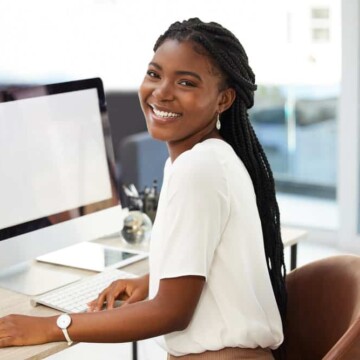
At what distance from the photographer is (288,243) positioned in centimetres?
239

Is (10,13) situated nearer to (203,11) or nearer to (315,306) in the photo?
(203,11)

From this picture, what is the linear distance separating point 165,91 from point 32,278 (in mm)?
711

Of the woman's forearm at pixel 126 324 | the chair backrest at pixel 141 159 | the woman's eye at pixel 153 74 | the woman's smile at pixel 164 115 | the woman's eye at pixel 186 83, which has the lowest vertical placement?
the chair backrest at pixel 141 159

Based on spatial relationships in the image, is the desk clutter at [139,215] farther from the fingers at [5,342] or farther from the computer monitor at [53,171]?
the fingers at [5,342]

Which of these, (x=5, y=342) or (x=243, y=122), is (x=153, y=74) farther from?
(x=5, y=342)

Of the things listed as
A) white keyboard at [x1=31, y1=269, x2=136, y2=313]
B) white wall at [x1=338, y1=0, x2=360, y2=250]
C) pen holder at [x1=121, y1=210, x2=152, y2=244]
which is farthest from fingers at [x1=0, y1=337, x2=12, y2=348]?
white wall at [x1=338, y1=0, x2=360, y2=250]

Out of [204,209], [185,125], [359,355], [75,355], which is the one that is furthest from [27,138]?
[75,355]

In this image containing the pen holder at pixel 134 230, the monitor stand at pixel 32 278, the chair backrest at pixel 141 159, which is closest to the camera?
the monitor stand at pixel 32 278

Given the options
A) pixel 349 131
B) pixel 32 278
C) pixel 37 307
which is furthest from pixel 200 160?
pixel 349 131

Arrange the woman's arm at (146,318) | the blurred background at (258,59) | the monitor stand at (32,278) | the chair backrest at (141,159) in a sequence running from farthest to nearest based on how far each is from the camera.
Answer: the chair backrest at (141,159), the blurred background at (258,59), the monitor stand at (32,278), the woman's arm at (146,318)

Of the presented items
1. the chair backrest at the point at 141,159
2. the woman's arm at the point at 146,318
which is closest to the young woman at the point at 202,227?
the woman's arm at the point at 146,318

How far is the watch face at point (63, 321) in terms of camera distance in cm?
163

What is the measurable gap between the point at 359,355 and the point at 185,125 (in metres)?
0.61

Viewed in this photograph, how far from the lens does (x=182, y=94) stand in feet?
5.65
